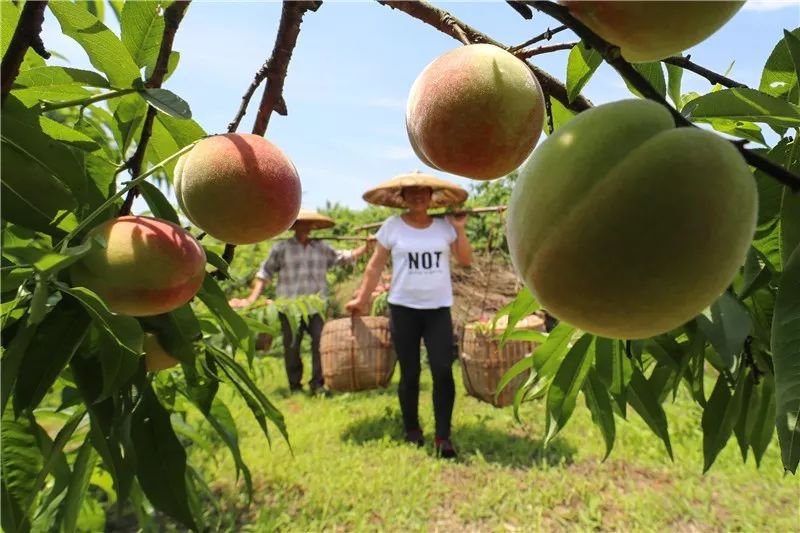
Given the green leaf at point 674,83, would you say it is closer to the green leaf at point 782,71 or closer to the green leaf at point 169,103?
the green leaf at point 782,71

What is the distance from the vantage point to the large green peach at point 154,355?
0.87 m

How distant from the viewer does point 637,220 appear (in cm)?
34

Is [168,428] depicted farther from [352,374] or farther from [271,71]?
[352,374]

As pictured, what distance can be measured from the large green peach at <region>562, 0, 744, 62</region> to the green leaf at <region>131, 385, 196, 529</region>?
31.5 inches

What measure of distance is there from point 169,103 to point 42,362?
0.32 metres

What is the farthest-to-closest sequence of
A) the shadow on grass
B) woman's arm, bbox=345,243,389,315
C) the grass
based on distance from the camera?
woman's arm, bbox=345,243,389,315 → the shadow on grass → the grass

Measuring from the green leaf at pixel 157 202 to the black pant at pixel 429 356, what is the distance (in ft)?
8.50

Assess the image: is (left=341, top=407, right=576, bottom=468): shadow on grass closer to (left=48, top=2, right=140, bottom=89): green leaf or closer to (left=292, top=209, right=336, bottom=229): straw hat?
(left=292, top=209, right=336, bottom=229): straw hat

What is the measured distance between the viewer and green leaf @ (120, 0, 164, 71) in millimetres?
767

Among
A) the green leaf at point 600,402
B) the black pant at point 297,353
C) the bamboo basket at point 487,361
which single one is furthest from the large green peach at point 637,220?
the black pant at point 297,353

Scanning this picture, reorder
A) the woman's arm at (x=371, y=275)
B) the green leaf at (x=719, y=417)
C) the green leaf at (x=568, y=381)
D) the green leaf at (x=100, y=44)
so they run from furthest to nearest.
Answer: the woman's arm at (x=371, y=275)
the green leaf at (x=568, y=381)
the green leaf at (x=719, y=417)
the green leaf at (x=100, y=44)

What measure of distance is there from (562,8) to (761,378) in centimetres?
70

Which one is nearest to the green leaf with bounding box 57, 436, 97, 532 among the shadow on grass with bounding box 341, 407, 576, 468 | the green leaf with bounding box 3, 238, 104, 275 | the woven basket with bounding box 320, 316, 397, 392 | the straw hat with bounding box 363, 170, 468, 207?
the green leaf with bounding box 3, 238, 104, 275

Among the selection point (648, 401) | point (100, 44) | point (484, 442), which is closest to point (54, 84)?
point (100, 44)
